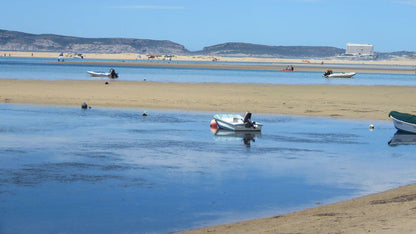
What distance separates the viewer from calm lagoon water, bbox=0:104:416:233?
48.0 feet

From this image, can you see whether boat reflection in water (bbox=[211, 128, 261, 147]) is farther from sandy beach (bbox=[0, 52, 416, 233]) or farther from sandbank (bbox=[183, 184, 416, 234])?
sandbank (bbox=[183, 184, 416, 234])

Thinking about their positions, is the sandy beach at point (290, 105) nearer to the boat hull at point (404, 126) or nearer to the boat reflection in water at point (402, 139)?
the boat hull at point (404, 126)

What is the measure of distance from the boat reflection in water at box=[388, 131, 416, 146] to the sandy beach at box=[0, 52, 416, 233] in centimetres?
463

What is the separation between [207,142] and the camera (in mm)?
26359

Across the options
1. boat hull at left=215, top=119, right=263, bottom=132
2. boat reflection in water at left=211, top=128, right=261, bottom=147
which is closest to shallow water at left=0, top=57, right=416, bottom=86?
boat hull at left=215, top=119, right=263, bottom=132

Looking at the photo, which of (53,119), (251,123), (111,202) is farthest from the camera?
(53,119)

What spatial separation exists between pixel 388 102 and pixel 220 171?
28931 mm

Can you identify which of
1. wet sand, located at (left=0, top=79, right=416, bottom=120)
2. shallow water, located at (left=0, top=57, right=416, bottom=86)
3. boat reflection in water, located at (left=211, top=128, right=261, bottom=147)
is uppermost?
boat reflection in water, located at (left=211, top=128, right=261, bottom=147)

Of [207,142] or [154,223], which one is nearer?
[154,223]

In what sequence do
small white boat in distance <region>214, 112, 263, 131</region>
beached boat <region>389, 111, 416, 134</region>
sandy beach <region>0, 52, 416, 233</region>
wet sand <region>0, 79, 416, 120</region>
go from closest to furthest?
1. sandy beach <region>0, 52, 416, 233</region>
2. small white boat in distance <region>214, 112, 263, 131</region>
3. beached boat <region>389, 111, 416, 134</region>
4. wet sand <region>0, 79, 416, 120</region>

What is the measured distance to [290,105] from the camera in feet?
141

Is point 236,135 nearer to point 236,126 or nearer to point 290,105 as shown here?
point 236,126

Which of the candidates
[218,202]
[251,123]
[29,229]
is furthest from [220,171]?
[251,123]

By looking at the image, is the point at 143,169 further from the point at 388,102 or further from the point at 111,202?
the point at 388,102
